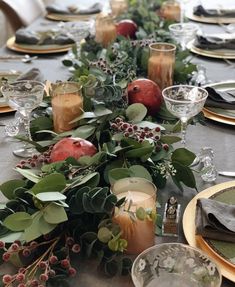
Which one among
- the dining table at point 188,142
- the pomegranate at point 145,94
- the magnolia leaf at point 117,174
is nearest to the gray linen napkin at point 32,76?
the dining table at point 188,142

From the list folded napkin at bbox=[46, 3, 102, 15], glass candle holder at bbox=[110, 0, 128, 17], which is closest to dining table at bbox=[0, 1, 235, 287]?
folded napkin at bbox=[46, 3, 102, 15]

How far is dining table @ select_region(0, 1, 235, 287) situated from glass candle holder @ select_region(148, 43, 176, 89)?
0.61 feet

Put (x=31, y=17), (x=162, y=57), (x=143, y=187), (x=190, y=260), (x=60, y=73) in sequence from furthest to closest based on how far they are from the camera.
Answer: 1. (x=31, y=17)
2. (x=60, y=73)
3. (x=162, y=57)
4. (x=143, y=187)
5. (x=190, y=260)

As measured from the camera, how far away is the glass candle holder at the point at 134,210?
2.50 feet

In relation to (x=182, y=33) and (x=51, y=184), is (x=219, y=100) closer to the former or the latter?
(x=182, y=33)

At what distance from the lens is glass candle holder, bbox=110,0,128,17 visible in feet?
7.07

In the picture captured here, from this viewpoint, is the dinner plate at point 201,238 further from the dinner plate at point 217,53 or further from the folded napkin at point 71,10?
the folded napkin at point 71,10

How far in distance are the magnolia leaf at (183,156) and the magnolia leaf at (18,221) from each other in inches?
12.7

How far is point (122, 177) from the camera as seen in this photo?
0.87 metres

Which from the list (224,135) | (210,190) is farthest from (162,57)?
(210,190)

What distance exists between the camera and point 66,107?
1.11 m

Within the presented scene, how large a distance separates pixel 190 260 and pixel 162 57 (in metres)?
0.79

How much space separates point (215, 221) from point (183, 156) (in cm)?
18

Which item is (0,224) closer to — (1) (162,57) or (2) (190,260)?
(2) (190,260)
